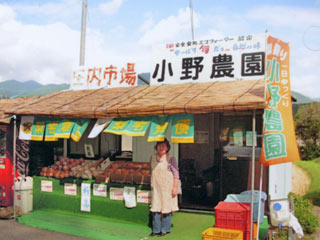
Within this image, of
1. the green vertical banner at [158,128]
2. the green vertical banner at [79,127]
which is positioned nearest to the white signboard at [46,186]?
the green vertical banner at [79,127]

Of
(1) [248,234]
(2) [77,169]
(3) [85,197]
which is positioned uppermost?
(2) [77,169]

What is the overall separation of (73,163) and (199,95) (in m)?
4.53

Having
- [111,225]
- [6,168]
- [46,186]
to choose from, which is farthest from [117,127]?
[6,168]

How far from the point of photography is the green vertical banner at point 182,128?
25.2 feet

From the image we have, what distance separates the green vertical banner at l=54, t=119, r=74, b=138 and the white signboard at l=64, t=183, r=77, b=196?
1.47 m

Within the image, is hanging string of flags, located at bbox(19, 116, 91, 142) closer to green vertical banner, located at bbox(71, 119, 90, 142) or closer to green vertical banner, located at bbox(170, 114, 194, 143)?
green vertical banner, located at bbox(71, 119, 90, 142)

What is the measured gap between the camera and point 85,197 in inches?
379

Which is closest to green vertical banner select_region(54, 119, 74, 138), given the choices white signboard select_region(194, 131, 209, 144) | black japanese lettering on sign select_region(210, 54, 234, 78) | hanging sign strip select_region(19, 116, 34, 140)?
hanging sign strip select_region(19, 116, 34, 140)

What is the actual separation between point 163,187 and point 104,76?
4532 millimetres

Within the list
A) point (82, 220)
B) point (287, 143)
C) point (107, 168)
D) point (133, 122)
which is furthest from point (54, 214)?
point (287, 143)

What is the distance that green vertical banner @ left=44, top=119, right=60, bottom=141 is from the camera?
375 inches

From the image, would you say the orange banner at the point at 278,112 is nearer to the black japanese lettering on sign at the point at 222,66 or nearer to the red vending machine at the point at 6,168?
the black japanese lettering on sign at the point at 222,66

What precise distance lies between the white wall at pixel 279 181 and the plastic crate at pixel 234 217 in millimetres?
2134

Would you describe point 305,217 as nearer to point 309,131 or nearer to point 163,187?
point 163,187
